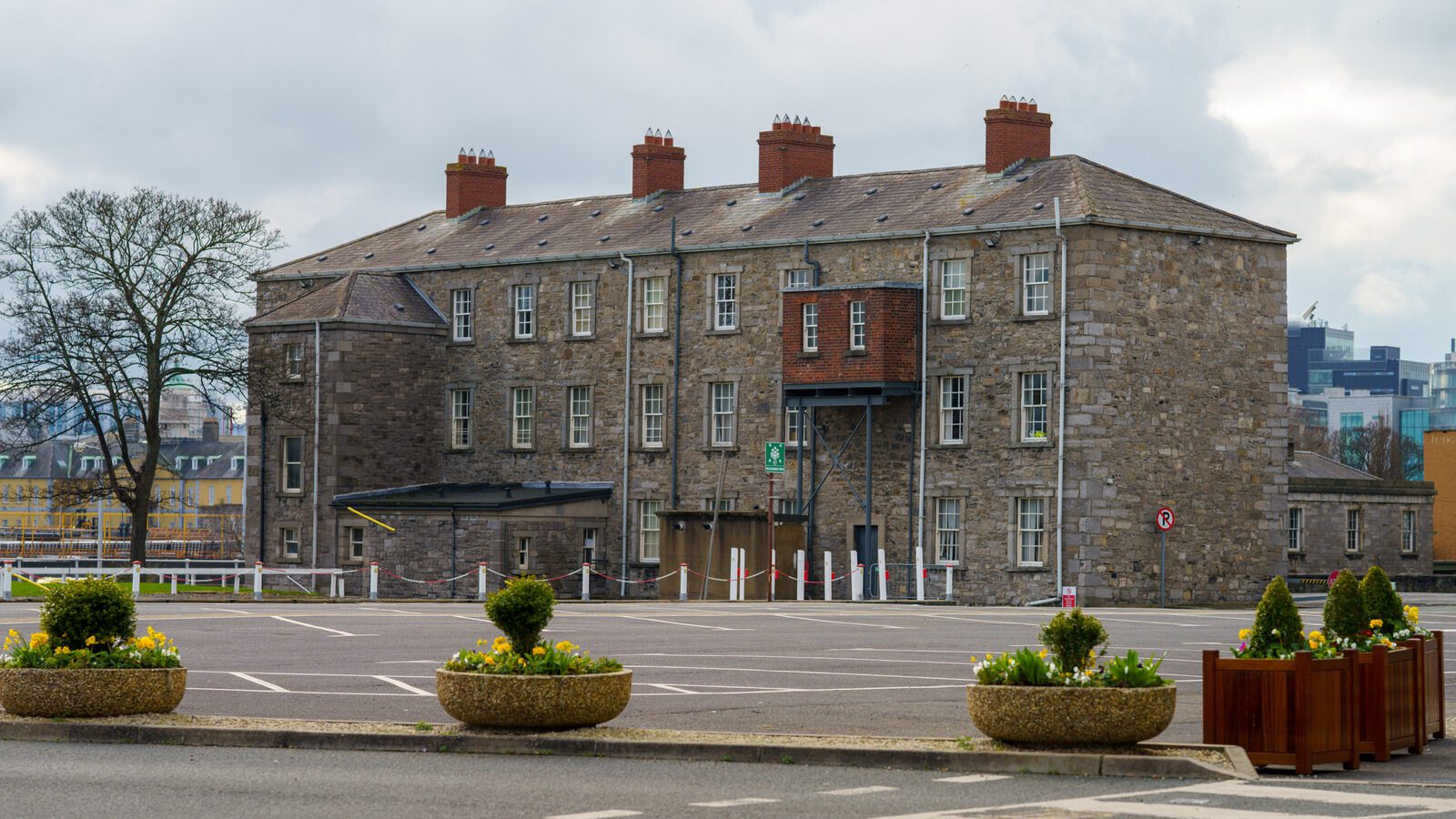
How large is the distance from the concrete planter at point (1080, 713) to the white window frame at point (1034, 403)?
121ft

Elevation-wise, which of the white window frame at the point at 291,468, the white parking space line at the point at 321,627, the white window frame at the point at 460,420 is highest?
the white window frame at the point at 460,420

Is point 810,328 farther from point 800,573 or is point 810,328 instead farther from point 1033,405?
point 800,573

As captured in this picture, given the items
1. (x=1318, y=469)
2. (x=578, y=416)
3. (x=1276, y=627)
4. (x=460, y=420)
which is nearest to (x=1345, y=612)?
(x=1276, y=627)

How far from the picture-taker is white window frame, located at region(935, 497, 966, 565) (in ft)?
180

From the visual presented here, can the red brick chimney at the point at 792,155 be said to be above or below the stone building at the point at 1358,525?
above

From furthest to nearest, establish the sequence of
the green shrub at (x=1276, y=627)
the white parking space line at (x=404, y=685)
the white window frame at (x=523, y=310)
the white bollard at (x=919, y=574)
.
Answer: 1. the white window frame at (x=523, y=310)
2. the white bollard at (x=919, y=574)
3. the white parking space line at (x=404, y=685)
4. the green shrub at (x=1276, y=627)

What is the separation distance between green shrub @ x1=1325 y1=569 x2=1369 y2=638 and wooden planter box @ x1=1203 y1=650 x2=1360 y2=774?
4.08 ft

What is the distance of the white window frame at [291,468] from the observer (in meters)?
64.8

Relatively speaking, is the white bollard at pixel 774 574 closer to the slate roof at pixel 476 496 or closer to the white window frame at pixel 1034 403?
the white window frame at pixel 1034 403

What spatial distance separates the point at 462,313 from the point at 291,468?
6.65 metres

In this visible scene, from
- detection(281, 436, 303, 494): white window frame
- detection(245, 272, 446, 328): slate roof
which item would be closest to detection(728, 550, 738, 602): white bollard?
detection(245, 272, 446, 328): slate roof

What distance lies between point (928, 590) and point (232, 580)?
87.1ft

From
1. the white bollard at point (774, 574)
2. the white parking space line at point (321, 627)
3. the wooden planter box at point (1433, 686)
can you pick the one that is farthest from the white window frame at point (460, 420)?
the wooden planter box at point (1433, 686)

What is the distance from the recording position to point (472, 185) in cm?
7200
